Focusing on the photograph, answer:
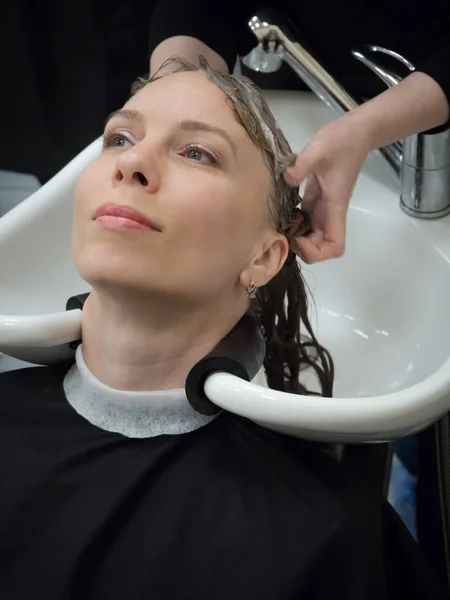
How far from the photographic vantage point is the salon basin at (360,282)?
1021 mm

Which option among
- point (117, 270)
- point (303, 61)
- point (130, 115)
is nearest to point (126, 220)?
point (117, 270)

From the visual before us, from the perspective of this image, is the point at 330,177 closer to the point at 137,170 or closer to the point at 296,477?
the point at 137,170

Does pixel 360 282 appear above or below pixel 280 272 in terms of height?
below

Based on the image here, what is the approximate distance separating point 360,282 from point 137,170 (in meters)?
0.53

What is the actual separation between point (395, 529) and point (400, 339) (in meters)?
0.32

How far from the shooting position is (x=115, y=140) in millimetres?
841

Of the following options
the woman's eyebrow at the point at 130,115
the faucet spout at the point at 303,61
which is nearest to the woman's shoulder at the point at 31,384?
the woman's eyebrow at the point at 130,115

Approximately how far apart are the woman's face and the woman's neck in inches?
1.9

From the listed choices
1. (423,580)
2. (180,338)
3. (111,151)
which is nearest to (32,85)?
(111,151)

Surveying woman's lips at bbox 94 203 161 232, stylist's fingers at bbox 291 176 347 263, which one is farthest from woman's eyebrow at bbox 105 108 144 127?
stylist's fingers at bbox 291 176 347 263

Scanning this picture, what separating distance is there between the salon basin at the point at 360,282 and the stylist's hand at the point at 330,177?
210 mm

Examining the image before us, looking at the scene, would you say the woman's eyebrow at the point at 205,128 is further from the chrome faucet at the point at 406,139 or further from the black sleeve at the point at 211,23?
the black sleeve at the point at 211,23

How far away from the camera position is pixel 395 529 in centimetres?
88

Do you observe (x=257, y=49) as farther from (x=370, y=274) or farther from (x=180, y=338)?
(x=180, y=338)
